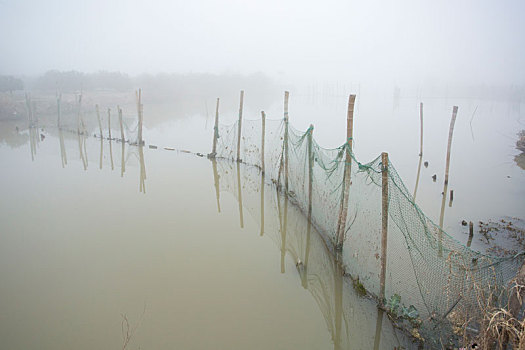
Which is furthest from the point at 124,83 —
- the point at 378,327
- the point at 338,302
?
the point at 378,327

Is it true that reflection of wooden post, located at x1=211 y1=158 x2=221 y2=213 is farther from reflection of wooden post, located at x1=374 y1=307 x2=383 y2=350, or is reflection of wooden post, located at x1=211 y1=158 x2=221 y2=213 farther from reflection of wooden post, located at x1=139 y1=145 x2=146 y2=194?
reflection of wooden post, located at x1=374 y1=307 x2=383 y2=350

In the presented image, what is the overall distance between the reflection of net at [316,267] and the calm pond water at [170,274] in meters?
0.02

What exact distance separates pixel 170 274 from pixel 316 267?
6.60ft

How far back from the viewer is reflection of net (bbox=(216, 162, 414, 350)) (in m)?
3.22

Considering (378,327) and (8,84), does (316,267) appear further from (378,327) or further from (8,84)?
(8,84)

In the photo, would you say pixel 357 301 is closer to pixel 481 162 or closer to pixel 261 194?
pixel 261 194

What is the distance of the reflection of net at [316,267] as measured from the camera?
322 cm

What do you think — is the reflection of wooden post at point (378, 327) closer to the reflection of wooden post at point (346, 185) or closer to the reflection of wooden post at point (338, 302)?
the reflection of wooden post at point (338, 302)

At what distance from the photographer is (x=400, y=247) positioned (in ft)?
15.1

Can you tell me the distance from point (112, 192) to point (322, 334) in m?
6.10

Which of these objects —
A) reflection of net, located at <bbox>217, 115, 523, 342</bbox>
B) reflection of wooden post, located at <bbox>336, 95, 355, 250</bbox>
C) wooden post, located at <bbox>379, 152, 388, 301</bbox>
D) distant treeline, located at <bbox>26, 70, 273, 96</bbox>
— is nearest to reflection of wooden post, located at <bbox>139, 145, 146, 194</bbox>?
reflection of net, located at <bbox>217, 115, 523, 342</bbox>

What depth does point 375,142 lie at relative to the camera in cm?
1398


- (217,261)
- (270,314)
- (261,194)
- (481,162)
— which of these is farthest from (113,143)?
(481,162)

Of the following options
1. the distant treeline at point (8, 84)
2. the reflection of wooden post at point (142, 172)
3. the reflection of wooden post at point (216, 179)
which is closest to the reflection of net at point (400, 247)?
the reflection of wooden post at point (216, 179)
